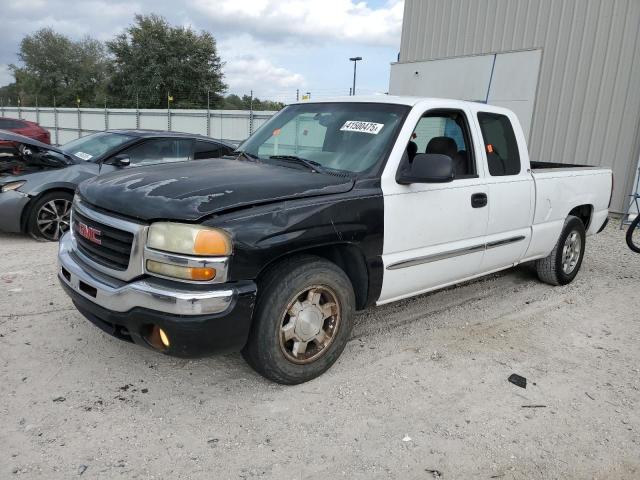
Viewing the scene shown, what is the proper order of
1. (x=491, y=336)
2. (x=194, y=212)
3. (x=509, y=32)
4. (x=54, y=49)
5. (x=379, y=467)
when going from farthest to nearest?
(x=54, y=49) < (x=509, y=32) < (x=491, y=336) < (x=194, y=212) < (x=379, y=467)

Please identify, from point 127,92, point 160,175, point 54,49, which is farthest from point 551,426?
point 54,49

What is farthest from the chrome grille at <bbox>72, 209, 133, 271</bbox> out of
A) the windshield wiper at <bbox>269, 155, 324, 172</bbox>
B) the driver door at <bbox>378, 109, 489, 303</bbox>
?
the driver door at <bbox>378, 109, 489, 303</bbox>

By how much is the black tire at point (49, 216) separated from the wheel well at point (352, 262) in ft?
15.4

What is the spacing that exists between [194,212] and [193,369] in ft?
4.12

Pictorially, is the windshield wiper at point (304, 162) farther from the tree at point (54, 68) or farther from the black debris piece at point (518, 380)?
the tree at point (54, 68)

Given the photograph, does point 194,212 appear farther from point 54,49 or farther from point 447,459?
point 54,49

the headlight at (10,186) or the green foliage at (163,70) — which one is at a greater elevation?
the green foliage at (163,70)

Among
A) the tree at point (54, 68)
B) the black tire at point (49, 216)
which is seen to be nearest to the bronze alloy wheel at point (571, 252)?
the black tire at point (49, 216)

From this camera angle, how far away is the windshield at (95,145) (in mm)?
7270

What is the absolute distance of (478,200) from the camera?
4.06m

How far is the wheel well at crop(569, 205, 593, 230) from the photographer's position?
223 inches

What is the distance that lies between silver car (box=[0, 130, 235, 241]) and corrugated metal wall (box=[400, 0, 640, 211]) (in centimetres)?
717

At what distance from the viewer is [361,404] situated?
3.07 meters

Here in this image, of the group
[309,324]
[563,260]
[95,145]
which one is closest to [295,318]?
[309,324]
